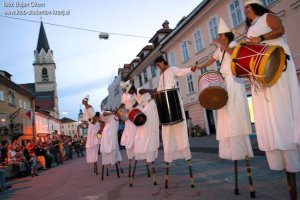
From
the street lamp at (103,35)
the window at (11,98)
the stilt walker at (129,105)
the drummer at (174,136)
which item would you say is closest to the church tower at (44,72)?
the window at (11,98)

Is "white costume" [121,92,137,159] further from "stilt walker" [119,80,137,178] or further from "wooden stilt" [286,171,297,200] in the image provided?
"wooden stilt" [286,171,297,200]

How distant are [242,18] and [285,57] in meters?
16.7

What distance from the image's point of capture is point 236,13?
19172 millimetres

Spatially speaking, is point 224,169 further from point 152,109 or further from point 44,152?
point 44,152

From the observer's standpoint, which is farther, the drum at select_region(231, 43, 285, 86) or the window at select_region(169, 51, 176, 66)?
the window at select_region(169, 51, 176, 66)

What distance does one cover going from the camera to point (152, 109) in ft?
20.1

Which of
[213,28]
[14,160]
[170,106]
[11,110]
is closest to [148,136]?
[170,106]

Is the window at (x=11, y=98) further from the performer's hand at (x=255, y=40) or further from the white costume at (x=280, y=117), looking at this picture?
the white costume at (x=280, y=117)

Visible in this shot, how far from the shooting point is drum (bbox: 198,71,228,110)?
4164 millimetres

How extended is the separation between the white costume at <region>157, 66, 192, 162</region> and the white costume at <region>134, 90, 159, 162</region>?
617 millimetres

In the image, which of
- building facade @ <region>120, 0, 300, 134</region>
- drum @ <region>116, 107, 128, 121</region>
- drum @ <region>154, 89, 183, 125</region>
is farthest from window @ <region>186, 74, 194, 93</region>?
drum @ <region>154, 89, 183, 125</region>

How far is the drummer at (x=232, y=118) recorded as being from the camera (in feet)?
13.5

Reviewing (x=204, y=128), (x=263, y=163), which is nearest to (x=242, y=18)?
(x=204, y=128)

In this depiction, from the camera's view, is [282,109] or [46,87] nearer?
[282,109]
